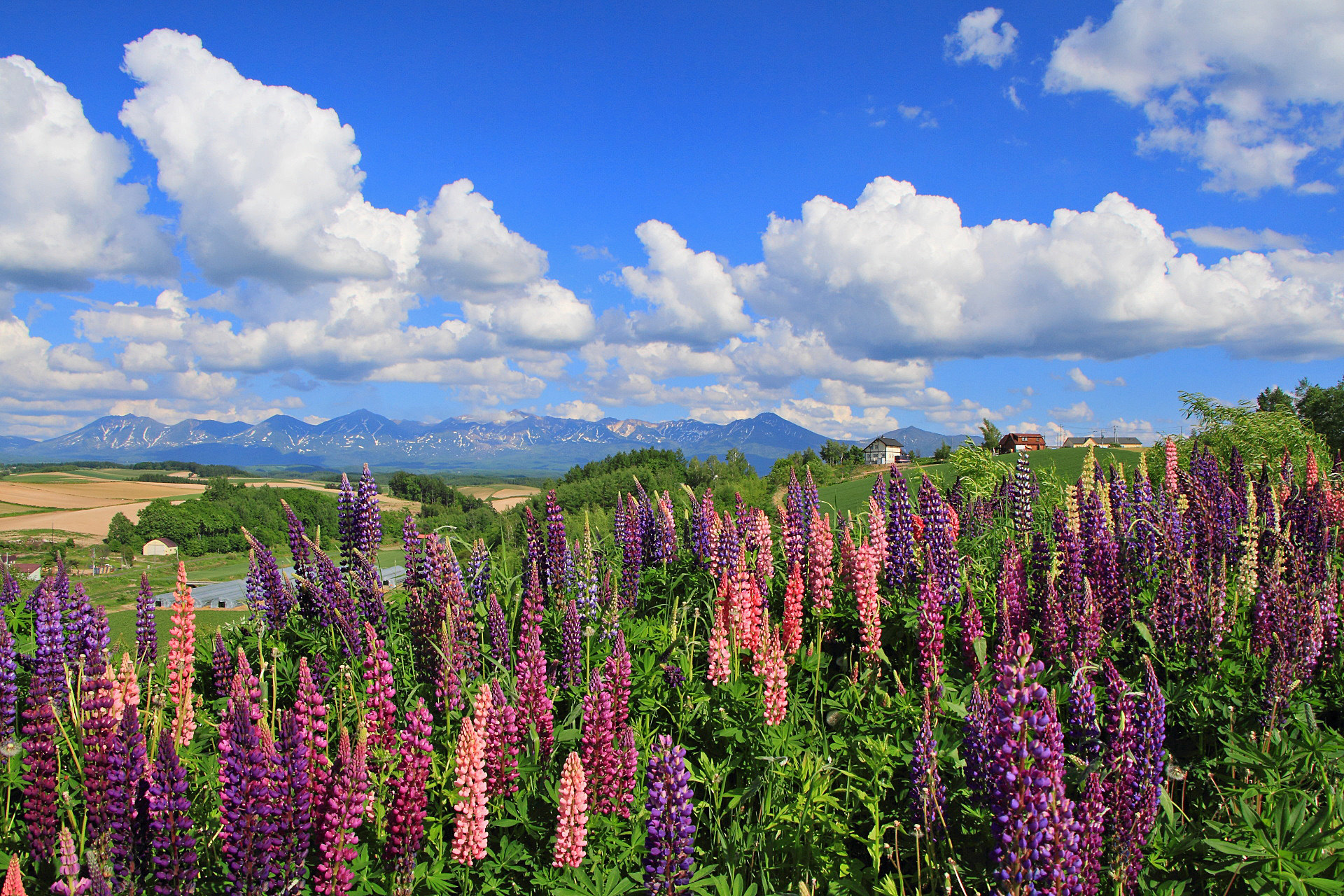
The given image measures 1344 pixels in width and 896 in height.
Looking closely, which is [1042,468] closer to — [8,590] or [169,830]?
[169,830]

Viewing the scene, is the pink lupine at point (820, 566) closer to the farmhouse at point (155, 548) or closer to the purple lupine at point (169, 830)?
the purple lupine at point (169, 830)

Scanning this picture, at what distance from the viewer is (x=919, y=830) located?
325cm

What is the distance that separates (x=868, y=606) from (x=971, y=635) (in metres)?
0.84

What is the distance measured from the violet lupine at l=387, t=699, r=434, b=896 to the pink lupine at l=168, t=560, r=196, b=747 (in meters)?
2.01

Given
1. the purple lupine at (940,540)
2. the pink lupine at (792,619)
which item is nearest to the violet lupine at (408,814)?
the pink lupine at (792,619)

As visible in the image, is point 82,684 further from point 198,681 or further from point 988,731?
point 988,731

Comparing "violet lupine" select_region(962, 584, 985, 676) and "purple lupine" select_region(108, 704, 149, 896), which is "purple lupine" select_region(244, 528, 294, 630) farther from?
"violet lupine" select_region(962, 584, 985, 676)

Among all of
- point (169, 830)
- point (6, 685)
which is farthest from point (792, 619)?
point (6, 685)

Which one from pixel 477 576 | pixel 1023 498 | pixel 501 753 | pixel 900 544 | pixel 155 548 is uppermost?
pixel 1023 498

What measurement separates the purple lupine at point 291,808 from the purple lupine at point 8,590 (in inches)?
224

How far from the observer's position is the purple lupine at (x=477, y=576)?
673cm

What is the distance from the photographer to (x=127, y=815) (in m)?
3.15

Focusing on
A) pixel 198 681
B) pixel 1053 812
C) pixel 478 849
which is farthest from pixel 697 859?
pixel 198 681

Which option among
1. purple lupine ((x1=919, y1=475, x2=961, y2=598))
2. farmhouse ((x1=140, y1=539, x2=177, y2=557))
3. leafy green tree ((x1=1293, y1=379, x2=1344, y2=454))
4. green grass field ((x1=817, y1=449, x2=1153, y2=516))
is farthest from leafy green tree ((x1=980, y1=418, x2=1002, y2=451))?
farmhouse ((x1=140, y1=539, x2=177, y2=557))
